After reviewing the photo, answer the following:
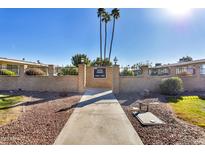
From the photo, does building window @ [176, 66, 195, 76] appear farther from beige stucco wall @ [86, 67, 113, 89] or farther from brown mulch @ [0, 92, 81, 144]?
brown mulch @ [0, 92, 81, 144]

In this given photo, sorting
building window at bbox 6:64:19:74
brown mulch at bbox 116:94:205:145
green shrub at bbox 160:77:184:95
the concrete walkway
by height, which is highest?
building window at bbox 6:64:19:74

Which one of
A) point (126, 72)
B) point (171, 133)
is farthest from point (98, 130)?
point (126, 72)

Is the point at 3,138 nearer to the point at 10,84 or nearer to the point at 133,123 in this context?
the point at 133,123

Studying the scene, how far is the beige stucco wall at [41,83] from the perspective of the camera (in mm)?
12709

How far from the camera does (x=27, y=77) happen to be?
12742mm

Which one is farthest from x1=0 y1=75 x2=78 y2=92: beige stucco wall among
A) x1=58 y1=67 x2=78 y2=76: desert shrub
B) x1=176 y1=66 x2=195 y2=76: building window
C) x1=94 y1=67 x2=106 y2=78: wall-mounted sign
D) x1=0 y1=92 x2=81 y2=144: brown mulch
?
x1=176 y1=66 x2=195 y2=76: building window

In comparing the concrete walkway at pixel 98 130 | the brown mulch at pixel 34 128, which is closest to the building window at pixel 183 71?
the concrete walkway at pixel 98 130

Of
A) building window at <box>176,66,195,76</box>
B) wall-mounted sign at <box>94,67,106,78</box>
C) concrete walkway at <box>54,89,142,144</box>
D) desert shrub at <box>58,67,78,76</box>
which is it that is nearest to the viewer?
concrete walkway at <box>54,89,142,144</box>

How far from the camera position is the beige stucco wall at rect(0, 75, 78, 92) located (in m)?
12.7

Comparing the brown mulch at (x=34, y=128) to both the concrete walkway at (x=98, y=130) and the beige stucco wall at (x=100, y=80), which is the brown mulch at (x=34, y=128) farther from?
the beige stucco wall at (x=100, y=80)

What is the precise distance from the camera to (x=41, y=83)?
12.8 meters

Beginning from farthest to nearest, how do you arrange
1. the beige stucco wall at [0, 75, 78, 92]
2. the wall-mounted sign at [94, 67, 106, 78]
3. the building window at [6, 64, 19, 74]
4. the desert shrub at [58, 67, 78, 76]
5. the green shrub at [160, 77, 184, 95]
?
the building window at [6, 64, 19, 74] → the desert shrub at [58, 67, 78, 76] → the wall-mounted sign at [94, 67, 106, 78] → the beige stucco wall at [0, 75, 78, 92] → the green shrub at [160, 77, 184, 95]

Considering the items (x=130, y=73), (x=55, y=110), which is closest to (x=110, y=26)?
(x=130, y=73)
